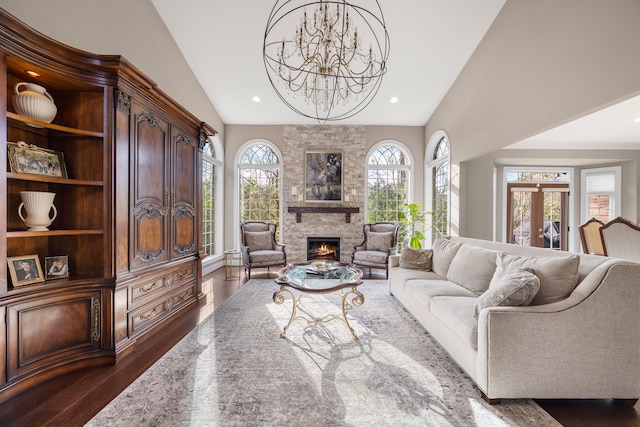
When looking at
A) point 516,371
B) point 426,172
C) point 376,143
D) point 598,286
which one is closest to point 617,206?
point 426,172

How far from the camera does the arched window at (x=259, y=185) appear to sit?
6812 millimetres

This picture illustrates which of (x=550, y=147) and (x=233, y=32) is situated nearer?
(x=233, y=32)

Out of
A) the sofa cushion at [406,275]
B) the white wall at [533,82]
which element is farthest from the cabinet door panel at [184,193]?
the white wall at [533,82]

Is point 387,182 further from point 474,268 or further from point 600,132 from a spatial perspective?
point 474,268

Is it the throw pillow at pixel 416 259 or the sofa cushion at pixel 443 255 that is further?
the throw pillow at pixel 416 259

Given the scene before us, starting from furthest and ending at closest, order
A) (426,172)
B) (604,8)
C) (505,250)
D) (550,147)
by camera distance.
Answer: (426,172), (550,147), (505,250), (604,8)

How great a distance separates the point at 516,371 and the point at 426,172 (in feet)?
17.3

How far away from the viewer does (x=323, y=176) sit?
6602 mm

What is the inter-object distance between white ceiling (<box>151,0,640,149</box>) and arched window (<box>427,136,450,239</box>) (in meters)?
0.87

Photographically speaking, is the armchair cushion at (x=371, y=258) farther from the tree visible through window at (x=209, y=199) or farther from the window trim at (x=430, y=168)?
the tree visible through window at (x=209, y=199)

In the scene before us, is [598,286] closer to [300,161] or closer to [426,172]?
[426,172]

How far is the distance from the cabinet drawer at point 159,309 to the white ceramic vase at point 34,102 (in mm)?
1751

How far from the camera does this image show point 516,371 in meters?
1.80

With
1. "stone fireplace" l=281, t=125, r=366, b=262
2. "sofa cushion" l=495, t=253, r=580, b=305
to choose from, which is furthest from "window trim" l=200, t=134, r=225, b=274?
"sofa cushion" l=495, t=253, r=580, b=305
